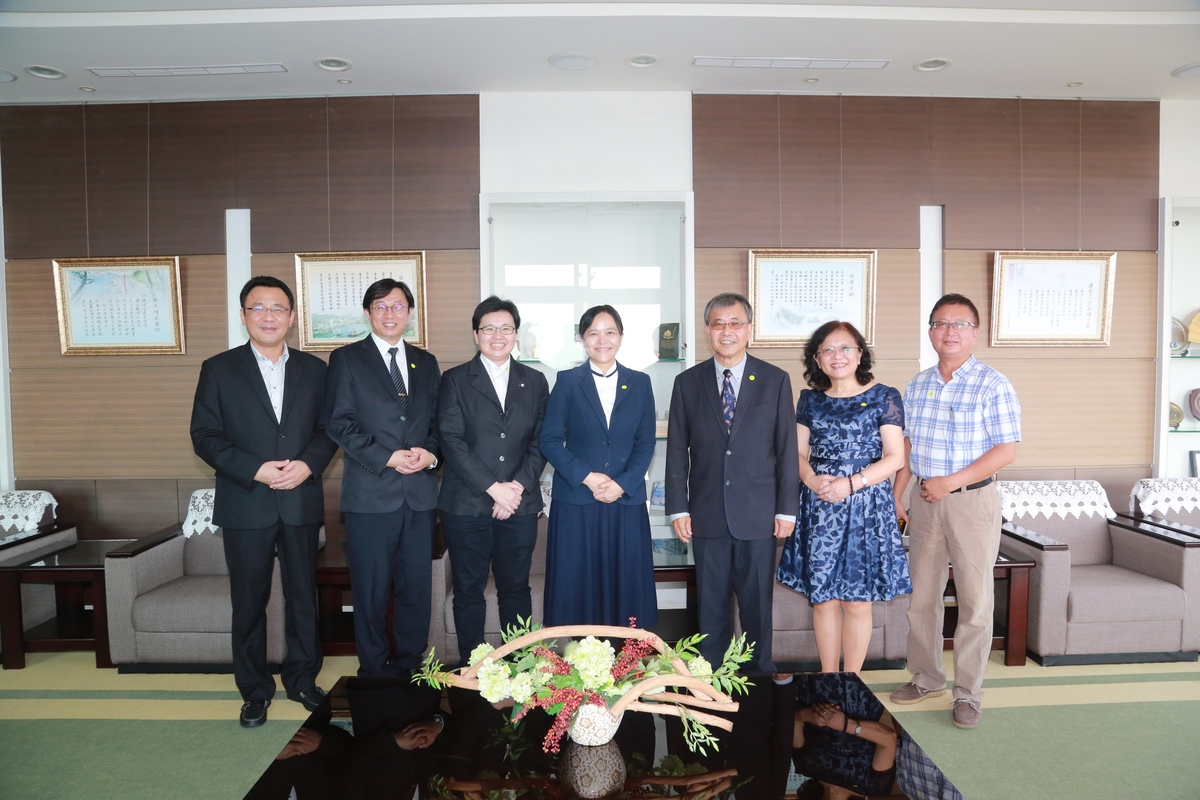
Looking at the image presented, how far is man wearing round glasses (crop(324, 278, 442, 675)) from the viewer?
9.77ft

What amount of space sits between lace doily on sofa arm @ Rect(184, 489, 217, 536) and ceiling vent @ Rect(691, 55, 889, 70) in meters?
3.69

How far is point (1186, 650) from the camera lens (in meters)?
3.54

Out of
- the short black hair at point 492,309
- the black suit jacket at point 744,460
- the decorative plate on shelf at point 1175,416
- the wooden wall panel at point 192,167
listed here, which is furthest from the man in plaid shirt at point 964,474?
the wooden wall panel at point 192,167

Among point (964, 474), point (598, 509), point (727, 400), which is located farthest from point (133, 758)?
point (964, 474)

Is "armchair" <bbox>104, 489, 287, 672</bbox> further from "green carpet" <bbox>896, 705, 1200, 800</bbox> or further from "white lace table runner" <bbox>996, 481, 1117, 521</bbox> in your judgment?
"white lace table runner" <bbox>996, 481, 1117, 521</bbox>

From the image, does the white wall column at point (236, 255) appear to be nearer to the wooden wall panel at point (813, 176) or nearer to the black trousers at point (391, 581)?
the black trousers at point (391, 581)

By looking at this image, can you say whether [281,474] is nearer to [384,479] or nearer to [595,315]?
[384,479]

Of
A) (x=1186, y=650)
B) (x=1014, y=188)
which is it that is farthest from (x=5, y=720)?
(x=1014, y=188)

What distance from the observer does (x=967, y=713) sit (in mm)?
2912

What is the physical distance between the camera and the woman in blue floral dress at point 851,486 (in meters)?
2.87

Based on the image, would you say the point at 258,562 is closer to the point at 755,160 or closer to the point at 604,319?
the point at 604,319

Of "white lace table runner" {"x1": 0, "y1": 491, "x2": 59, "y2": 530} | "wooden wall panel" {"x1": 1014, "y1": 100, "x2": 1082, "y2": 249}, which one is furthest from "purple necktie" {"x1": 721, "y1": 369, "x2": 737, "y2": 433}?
"white lace table runner" {"x1": 0, "y1": 491, "x2": 59, "y2": 530}

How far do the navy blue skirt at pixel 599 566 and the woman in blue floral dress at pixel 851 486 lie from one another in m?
0.74

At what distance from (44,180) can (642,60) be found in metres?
3.77
